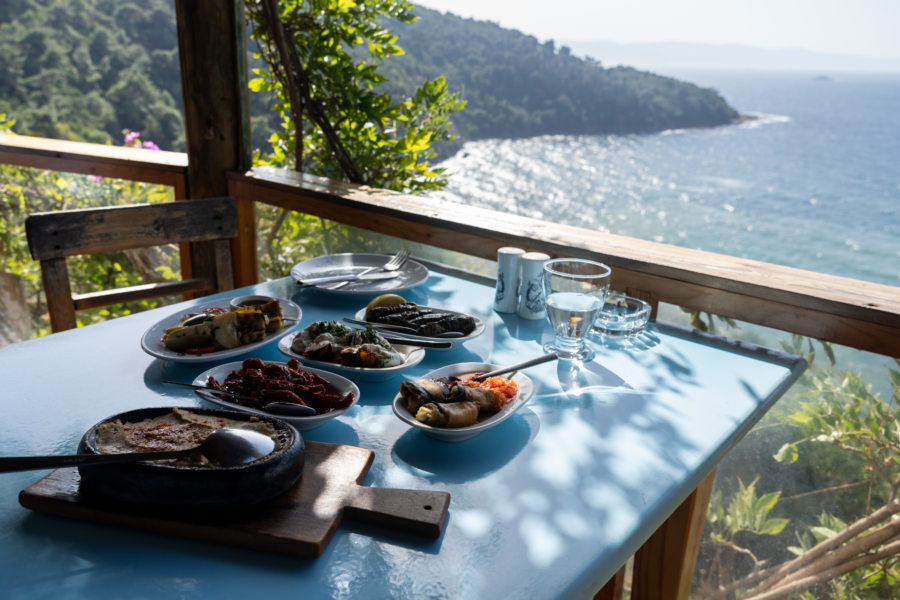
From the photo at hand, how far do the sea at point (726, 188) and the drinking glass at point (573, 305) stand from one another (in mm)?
16905

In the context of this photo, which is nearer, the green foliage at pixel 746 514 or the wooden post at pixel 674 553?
the wooden post at pixel 674 553

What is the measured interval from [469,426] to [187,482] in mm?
387

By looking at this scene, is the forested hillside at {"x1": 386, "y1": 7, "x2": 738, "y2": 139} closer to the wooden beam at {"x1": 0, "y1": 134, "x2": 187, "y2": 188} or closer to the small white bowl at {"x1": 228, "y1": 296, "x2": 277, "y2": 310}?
the wooden beam at {"x1": 0, "y1": 134, "x2": 187, "y2": 188}

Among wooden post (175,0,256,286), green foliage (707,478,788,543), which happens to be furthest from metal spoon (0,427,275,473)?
wooden post (175,0,256,286)

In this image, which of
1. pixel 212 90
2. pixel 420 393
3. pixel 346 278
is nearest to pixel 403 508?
pixel 420 393

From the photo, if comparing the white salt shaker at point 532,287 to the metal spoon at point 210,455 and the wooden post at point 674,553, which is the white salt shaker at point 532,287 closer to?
the wooden post at point 674,553

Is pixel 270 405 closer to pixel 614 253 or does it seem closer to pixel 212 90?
pixel 614 253

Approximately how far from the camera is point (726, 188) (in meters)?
28.8

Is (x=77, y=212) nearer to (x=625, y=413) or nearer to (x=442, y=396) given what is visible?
(x=442, y=396)

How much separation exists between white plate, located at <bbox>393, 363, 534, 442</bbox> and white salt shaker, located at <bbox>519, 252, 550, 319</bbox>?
37cm

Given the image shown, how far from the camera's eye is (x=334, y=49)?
10.2ft

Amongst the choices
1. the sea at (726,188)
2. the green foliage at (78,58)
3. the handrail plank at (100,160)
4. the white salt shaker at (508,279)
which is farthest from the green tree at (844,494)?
the sea at (726,188)

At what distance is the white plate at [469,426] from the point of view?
0.93 meters

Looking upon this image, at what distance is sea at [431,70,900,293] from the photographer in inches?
892
